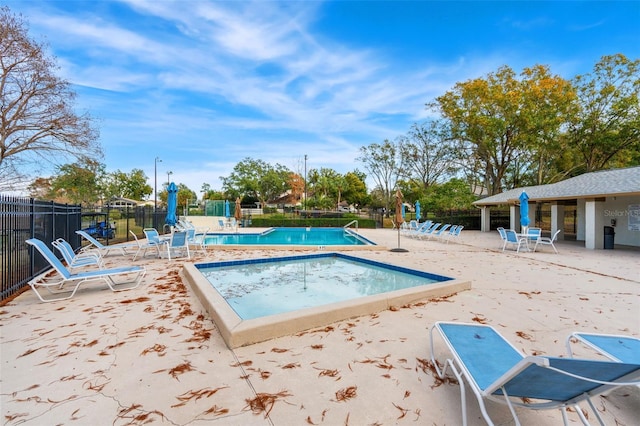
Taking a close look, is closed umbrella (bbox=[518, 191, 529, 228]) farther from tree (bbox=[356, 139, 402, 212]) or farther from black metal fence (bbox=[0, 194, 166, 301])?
tree (bbox=[356, 139, 402, 212])

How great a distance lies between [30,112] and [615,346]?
2248 cm

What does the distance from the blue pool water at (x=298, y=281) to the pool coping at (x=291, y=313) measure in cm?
49

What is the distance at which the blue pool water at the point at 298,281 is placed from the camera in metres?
4.69

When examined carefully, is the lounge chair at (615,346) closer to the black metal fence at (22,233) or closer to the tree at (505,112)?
the black metal fence at (22,233)

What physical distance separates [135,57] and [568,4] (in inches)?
750

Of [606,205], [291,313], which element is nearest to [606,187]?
[606,205]

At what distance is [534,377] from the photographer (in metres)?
1.47

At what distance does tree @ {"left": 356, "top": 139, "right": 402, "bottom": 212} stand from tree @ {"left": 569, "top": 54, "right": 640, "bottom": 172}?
1458 centimetres

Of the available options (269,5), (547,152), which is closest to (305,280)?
(269,5)

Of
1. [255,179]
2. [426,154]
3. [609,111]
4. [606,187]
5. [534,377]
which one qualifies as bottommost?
[534,377]

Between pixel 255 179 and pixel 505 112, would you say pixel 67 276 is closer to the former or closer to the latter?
pixel 505 112

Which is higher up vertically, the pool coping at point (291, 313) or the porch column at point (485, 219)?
the porch column at point (485, 219)

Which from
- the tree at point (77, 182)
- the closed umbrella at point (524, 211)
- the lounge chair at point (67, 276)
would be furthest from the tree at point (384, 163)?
the lounge chair at point (67, 276)

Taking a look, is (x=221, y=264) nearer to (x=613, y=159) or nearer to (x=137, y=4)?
(x=137, y=4)
